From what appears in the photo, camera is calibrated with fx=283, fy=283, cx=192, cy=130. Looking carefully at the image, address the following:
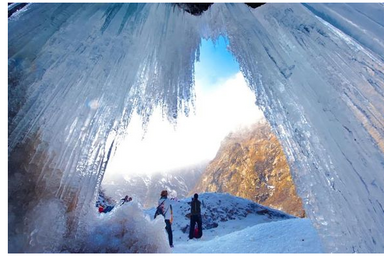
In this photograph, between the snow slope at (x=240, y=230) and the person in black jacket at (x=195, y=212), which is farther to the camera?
the person in black jacket at (x=195, y=212)

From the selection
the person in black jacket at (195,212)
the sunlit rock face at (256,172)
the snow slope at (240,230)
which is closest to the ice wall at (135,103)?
the snow slope at (240,230)

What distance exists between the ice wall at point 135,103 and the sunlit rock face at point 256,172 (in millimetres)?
41520

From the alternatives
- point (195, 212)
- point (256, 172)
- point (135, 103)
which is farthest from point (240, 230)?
point (256, 172)

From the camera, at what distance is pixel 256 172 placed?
61625 millimetres

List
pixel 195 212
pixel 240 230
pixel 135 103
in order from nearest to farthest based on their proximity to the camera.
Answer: pixel 135 103 < pixel 240 230 < pixel 195 212

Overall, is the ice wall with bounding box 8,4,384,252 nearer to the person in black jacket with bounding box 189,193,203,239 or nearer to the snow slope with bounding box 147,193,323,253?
the snow slope with bounding box 147,193,323,253

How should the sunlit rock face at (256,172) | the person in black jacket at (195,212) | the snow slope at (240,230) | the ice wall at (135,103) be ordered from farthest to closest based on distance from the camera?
the sunlit rock face at (256,172) < the person in black jacket at (195,212) < the snow slope at (240,230) < the ice wall at (135,103)

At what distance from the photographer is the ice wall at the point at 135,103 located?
3.17 meters

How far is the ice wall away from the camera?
10.4ft

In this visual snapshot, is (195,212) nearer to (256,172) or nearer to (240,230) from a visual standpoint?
(240,230)

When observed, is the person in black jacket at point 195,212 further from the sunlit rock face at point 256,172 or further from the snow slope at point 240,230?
the sunlit rock face at point 256,172

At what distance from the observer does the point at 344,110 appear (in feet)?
11.1

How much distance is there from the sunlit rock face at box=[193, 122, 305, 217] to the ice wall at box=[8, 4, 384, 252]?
41.5 metres

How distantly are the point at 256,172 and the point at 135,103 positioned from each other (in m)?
59.6
